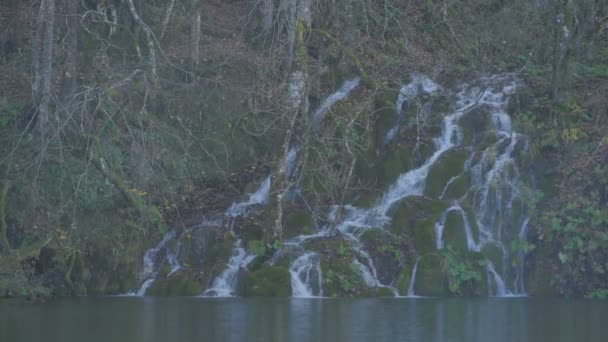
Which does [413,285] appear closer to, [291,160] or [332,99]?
[291,160]

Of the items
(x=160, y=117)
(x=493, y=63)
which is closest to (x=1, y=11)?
(x=160, y=117)

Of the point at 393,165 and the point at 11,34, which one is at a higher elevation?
the point at 11,34

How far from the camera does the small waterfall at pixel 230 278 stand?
670 inches

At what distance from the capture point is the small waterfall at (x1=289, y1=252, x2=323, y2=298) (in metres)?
16.7

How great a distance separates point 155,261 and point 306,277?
10.2ft

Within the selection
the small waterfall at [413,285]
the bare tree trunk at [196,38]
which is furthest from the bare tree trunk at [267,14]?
the small waterfall at [413,285]

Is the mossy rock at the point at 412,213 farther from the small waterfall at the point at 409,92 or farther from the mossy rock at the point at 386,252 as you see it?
the small waterfall at the point at 409,92

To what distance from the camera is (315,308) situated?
14.4 meters

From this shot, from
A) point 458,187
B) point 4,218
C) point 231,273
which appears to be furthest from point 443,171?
point 4,218

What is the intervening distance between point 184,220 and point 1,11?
692cm

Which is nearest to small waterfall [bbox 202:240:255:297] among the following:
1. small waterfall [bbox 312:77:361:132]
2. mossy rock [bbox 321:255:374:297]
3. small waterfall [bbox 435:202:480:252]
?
mossy rock [bbox 321:255:374:297]

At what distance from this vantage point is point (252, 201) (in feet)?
63.1

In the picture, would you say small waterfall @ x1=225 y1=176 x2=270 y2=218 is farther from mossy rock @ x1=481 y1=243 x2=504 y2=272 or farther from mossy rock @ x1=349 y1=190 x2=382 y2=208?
mossy rock @ x1=481 y1=243 x2=504 y2=272

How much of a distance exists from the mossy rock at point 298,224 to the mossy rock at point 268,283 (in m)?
1.21
